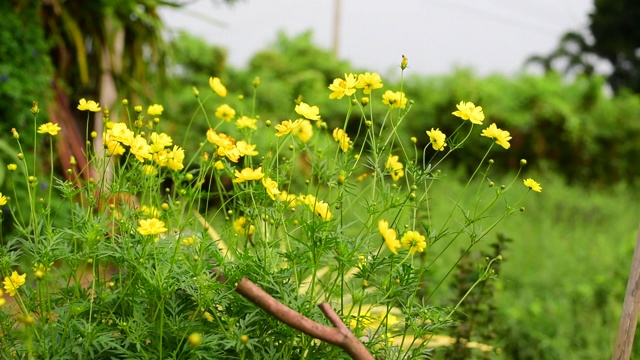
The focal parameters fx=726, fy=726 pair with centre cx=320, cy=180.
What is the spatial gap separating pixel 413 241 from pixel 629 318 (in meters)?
0.41

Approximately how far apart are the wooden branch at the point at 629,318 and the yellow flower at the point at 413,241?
0.39 metres

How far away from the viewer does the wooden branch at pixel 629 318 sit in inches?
44.0

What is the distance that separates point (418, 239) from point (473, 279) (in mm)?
1126

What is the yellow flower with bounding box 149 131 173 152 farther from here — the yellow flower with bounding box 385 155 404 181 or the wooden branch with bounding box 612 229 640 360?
the wooden branch with bounding box 612 229 640 360

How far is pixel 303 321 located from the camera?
32.4 inches

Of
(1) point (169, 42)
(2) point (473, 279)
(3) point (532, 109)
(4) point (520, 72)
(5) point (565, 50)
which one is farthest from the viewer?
(5) point (565, 50)

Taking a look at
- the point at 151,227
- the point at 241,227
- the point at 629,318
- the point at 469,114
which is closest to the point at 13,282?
the point at 151,227

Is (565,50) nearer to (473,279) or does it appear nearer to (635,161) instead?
(635,161)

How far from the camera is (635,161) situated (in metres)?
8.21

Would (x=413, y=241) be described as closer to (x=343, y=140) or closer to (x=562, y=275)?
(x=343, y=140)

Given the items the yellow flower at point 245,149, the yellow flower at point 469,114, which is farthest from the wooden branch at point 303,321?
the yellow flower at point 469,114

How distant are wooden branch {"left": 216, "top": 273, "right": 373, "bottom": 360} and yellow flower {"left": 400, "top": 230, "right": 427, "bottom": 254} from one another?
0.52 feet

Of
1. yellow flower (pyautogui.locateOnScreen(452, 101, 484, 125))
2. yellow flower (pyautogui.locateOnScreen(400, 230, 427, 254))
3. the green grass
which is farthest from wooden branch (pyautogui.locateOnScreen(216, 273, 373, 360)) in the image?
the green grass

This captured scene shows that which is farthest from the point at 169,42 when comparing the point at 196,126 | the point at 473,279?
the point at 473,279
